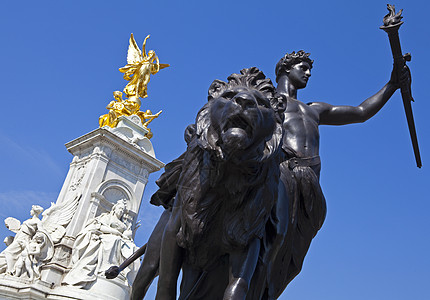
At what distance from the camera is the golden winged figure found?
17594 millimetres

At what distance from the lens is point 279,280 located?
3.09 meters

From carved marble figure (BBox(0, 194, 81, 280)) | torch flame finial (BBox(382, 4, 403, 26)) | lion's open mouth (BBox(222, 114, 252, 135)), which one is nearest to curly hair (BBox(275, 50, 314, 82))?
torch flame finial (BBox(382, 4, 403, 26))

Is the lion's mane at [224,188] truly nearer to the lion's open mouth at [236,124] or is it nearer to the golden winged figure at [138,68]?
the lion's open mouth at [236,124]

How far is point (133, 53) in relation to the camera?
18547 mm

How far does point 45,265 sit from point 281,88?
33.2 ft

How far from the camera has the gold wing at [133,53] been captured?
60.1ft

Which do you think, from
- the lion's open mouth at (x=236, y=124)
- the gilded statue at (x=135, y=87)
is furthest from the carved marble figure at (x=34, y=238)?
the lion's open mouth at (x=236, y=124)

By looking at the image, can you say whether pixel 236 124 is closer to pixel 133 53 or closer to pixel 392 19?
pixel 392 19

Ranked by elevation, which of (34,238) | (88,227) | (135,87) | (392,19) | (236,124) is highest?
(135,87)

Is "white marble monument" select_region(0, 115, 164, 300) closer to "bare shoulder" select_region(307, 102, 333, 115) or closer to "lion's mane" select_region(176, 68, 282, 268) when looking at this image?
"bare shoulder" select_region(307, 102, 333, 115)

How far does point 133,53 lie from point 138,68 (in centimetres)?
93

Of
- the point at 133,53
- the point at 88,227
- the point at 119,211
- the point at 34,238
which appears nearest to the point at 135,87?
the point at 133,53

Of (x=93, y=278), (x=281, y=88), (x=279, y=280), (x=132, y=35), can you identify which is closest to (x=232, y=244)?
(x=279, y=280)

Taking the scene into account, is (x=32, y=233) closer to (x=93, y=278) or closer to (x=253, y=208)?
(x=93, y=278)
